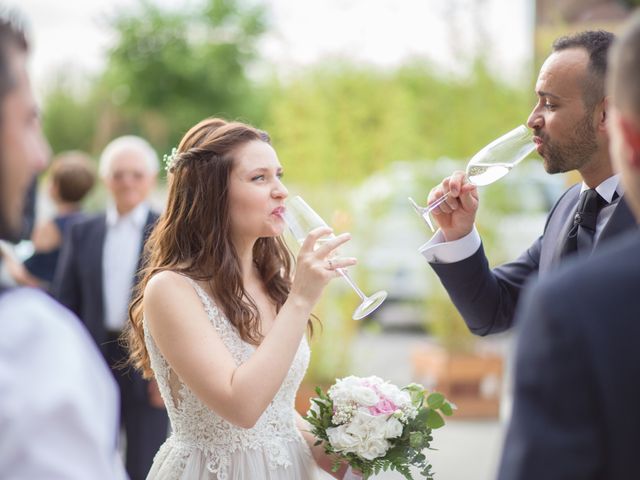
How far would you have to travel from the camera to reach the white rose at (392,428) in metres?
2.58

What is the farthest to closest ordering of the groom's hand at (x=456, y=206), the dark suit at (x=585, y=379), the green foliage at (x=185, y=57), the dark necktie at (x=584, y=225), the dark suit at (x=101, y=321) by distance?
1. the green foliage at (x=185, y=57)
2. the dark suit at (x=101, y=321)
3. the groom's hand at (x=456, y=206)
4. the dark necktie at (x=584, y=225)
5. the dark suit at (x=585, y=379)

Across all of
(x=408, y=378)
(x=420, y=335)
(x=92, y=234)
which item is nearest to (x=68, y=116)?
(x=420, y=335)

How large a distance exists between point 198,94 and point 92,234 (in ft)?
60.3

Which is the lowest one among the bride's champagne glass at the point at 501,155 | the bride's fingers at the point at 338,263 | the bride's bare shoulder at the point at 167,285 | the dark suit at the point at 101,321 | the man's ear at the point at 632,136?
the dark suit at the point at 101,321

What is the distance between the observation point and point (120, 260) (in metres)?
5.27

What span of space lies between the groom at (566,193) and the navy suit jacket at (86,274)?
8.07ft

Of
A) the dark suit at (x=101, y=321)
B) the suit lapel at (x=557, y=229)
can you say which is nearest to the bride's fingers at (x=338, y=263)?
the suit lapel at (x=557, y=229)

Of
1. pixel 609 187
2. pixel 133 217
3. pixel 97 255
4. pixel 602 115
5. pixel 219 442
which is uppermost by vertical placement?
pixel 602 115

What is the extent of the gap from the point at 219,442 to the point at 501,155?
51.9 inches

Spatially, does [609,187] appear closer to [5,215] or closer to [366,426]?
[366,426]

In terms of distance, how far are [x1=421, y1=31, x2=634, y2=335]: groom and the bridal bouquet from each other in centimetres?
58

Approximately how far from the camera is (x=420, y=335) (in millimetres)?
12227

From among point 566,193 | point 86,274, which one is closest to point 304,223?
point 566,193

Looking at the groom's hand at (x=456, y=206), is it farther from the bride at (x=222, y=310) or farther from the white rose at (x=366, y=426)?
the white rose at (x=366, y=426)
